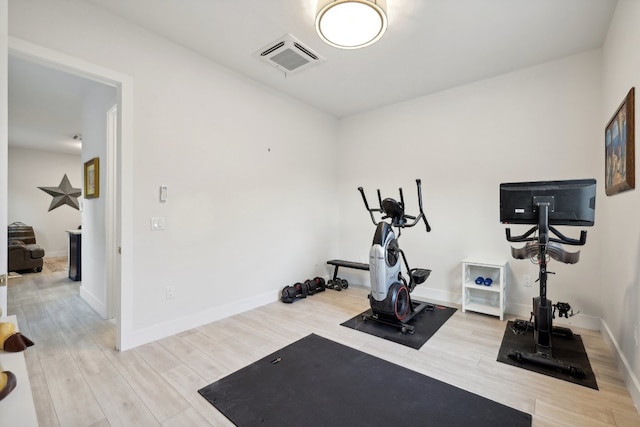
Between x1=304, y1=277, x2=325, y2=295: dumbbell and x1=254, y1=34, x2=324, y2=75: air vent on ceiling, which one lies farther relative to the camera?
x1=304, y1=277, x2=325, y2=295: dumbbell

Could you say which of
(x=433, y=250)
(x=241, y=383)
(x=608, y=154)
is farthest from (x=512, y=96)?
(x=241, y=383)

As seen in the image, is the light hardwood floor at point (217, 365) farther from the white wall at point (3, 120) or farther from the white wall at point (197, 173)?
the white wall at point (3, 120)

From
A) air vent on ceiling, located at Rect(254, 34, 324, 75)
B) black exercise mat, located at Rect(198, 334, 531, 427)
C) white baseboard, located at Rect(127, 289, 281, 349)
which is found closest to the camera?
black exercise mat, located at Rect(198, 334, 531, 427)

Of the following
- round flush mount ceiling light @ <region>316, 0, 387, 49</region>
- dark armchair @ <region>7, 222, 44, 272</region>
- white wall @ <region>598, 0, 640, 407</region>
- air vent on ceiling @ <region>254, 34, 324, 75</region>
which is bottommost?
dark armchair @ <region>7, 222, 44, 272</region>

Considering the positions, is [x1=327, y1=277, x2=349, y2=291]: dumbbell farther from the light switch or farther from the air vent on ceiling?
the air vent on ceiling

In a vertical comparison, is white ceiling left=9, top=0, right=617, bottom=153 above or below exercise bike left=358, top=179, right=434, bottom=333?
above

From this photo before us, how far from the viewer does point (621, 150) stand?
2.12 meters

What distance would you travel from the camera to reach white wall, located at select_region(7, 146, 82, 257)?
688 centimetres

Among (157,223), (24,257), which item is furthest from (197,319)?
(24,257)

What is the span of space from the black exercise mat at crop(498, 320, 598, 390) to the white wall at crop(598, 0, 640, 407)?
0.72 feet

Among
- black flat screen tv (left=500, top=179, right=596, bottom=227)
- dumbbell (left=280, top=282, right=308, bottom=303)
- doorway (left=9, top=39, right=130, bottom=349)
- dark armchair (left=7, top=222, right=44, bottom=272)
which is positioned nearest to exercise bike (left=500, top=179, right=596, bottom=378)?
black flat screen tv (left=500, top=179, right=596, bottom=227)

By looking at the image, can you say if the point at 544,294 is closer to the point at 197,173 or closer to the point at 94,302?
the point at 197,173

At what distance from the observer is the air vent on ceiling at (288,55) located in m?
2.75

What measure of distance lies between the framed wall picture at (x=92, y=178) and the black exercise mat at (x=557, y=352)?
450 cm
